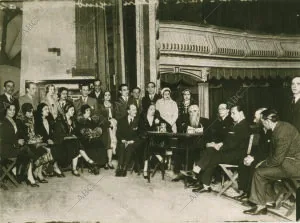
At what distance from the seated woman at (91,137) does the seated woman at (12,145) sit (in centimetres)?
68

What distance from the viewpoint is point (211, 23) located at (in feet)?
20.4

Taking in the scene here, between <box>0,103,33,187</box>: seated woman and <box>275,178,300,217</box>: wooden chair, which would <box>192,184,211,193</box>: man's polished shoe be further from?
<box>0,103,33,187</box>: seated woman

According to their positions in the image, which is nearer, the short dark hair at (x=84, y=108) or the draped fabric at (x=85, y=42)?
the short dark hair at (x=84, y=108)

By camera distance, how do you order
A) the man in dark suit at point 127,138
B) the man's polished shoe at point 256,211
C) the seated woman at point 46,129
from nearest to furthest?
the man's polished shoe at point 256,211, the seated woman at point 46,129, the man in dark suit at point 127,138

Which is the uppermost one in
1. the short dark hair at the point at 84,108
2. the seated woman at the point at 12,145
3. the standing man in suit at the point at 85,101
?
the standing man in suit at the point at 85,101

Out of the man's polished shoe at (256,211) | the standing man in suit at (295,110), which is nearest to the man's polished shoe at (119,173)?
the man's polished shoe at (256,211)

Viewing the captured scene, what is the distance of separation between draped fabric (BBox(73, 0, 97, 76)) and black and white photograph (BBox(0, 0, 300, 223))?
0.6 inches

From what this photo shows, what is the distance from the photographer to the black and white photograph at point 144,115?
4.12 metres

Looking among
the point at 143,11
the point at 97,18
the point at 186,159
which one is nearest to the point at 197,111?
the point at 186,159

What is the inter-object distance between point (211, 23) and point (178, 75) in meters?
1.28

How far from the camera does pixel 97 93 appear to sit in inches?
197

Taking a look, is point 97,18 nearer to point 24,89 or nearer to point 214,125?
point 24,89

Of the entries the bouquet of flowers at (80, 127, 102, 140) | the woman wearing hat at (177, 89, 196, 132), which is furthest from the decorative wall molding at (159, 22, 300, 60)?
the bouquet of flowers at (80, 127, 102, 140)

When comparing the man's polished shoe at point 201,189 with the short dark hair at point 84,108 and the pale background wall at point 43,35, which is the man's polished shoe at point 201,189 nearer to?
the short dark hair at point 84,108
